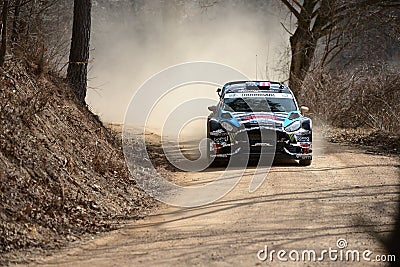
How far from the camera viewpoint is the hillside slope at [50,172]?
341 inches

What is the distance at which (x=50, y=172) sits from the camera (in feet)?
32.9

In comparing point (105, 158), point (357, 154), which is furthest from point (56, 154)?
point (357, 154)

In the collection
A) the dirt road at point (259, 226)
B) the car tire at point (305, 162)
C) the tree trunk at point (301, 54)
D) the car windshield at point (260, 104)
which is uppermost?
the tree trunk at point (301, 54)

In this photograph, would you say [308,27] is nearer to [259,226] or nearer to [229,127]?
[229,127]

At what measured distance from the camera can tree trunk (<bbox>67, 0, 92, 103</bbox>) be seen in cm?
1584

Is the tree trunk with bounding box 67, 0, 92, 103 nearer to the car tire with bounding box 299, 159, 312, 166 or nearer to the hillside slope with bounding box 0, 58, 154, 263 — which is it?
the hillside slope with bounding box 0, 58, 154, 263

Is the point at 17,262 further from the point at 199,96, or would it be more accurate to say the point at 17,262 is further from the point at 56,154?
the point at 199,96

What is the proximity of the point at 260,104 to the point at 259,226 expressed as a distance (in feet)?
23.6

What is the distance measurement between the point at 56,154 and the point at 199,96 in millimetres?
29576

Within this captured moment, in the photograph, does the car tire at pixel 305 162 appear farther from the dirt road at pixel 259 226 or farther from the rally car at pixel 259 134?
the dirt road at pixel 259 226

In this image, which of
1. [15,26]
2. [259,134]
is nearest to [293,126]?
[259,134]

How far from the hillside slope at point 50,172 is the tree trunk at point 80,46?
170cm

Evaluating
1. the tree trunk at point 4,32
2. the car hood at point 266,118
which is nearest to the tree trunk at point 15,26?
the tree trunk at point 4,32

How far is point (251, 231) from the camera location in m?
9.10
